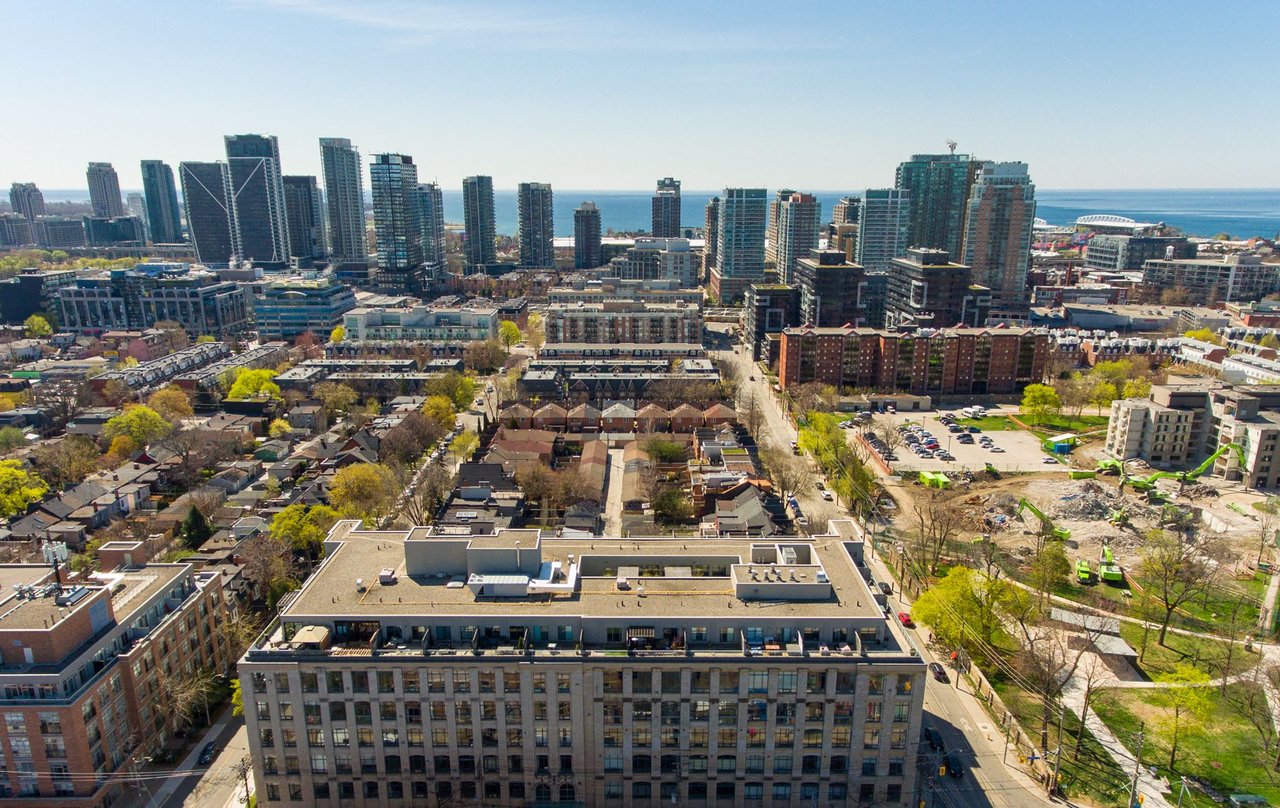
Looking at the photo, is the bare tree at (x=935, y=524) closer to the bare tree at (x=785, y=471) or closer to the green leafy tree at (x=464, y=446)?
the bare tree at (x=785, y=471)

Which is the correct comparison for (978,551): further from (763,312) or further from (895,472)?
(763,312)

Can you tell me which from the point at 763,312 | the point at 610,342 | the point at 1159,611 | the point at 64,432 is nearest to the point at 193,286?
the point at 64,432

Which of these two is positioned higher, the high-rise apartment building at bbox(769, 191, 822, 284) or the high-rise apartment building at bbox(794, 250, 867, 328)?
the high-rise apartment building at bbox(769, 191, 822, 284)

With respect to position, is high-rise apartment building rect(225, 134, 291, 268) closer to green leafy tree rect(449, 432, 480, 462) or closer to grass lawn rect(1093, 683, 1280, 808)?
green leafy tree rect(449, 432, 480, 462)

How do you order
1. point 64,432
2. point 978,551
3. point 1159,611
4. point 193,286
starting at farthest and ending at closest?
1. point 193,286
2. point 64,432
3. point 978,551
4. point 1159,611

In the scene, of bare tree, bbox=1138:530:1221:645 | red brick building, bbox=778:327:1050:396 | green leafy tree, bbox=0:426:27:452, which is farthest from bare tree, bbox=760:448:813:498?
green leafy tree, bbox=0:426:27:452

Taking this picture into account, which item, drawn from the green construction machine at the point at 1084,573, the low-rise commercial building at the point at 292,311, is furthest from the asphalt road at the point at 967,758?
the low-rise commercial building at the point at 292,311

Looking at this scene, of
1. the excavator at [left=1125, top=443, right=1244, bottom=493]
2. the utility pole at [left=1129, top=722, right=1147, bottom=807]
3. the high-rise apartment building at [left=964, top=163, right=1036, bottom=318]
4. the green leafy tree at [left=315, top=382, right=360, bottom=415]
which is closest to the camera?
the utility pole at [left=1129, top=722, right=1147, bottom=807]
